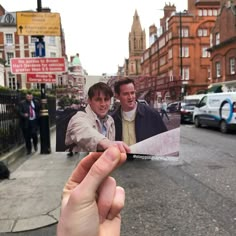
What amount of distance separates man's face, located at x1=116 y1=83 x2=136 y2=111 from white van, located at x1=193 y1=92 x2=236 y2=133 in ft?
47.4

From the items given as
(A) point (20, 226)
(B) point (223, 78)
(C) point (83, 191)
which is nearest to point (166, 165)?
(A) point (20, 226)

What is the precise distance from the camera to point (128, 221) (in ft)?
15.3

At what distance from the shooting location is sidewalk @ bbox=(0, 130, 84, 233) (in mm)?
4629

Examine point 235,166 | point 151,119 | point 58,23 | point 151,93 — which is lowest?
point 235,166

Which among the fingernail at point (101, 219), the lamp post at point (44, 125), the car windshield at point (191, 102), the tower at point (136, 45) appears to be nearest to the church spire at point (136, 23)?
the tower at point (136, 45)

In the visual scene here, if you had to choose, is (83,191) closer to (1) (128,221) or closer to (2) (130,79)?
(2) (130,79)

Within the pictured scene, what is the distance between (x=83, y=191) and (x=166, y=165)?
766cm

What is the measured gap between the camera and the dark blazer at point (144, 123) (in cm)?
214

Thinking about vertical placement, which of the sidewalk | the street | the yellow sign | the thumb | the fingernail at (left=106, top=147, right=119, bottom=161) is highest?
the yellow sign

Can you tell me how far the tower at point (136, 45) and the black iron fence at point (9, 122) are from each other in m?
5.05

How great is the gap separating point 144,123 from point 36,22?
9.81ft

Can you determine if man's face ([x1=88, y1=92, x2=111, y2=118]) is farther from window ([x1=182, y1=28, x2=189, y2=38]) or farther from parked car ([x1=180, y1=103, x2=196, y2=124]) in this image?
window ([x1=182, y1=28, x2=189, y2=38])

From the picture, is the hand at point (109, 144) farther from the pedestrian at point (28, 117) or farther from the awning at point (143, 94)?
the pedestrian at point (28, 117)

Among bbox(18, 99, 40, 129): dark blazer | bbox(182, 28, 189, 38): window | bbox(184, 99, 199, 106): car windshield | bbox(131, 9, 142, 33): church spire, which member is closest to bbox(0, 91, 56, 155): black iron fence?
bbox(18, 99, 40, 129): dark blazer
